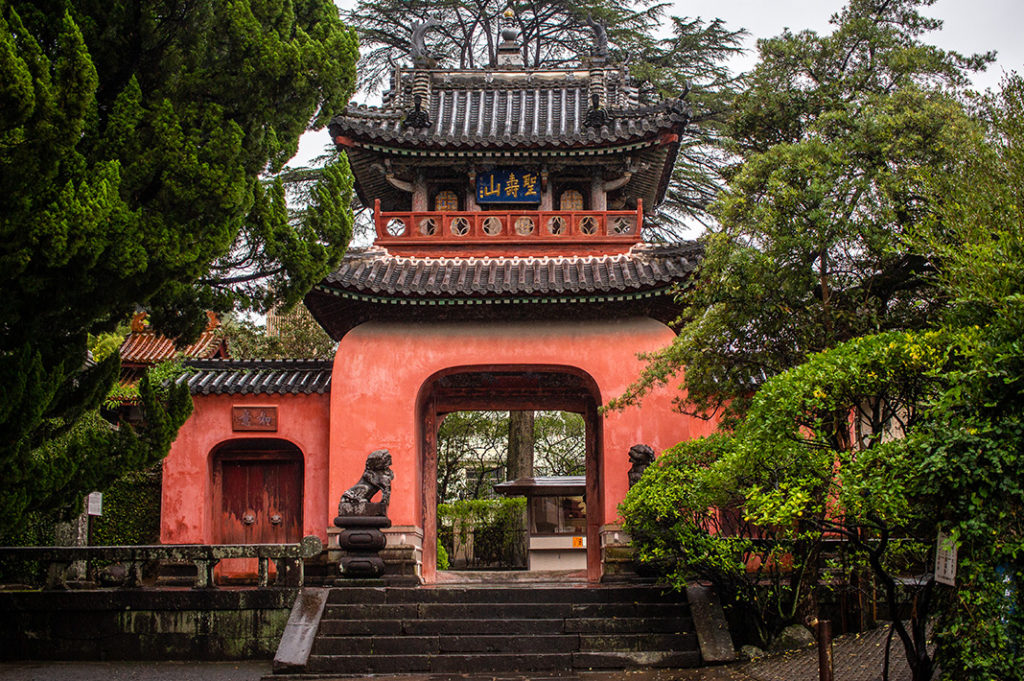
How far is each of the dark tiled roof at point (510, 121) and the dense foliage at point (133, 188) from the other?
19.4ft

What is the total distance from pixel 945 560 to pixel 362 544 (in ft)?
24.8

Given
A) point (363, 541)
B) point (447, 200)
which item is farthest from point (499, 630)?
point (447, 200)

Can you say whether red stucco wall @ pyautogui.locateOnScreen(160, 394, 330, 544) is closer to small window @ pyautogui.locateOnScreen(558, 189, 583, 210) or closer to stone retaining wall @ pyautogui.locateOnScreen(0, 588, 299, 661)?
stone retaining wall @ pyautogui.locateOnScreen(0, 588, 299, 661)

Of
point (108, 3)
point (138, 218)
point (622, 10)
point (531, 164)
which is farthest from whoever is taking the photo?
point (622, 10)

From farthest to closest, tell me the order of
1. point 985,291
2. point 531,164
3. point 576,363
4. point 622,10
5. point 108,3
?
point 622,10, point 531,164, point 576,363, point 108,3, point 985,291

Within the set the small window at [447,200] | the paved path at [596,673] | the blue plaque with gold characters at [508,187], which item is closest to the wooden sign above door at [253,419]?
the small window at [447,200]

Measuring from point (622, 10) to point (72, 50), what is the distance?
58.7ft

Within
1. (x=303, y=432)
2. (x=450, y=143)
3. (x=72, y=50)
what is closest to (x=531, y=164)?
(x=450, y=143)

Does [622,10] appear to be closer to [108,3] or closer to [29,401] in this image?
[108,3]

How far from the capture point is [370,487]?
41.1 feet

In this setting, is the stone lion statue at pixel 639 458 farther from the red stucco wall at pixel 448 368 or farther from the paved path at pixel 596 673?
the paved path at pixel 596 673

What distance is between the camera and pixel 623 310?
1424cm

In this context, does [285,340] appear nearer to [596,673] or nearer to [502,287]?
[502,287]

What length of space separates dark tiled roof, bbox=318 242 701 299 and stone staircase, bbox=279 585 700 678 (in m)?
4.11
